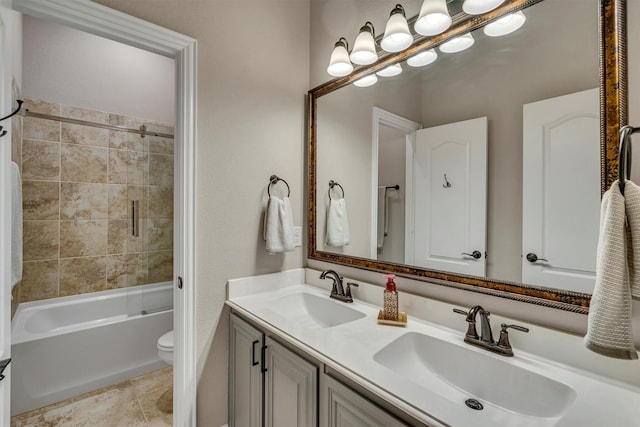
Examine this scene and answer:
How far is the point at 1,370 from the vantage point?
850mm

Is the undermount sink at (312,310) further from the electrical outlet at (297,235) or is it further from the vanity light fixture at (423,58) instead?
the vanity light fixture at (423,58)

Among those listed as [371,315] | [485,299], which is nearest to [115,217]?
[371,315]

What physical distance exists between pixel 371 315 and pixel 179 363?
0.99 m

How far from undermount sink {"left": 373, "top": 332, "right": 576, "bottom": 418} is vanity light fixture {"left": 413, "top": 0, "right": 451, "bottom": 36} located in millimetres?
1220

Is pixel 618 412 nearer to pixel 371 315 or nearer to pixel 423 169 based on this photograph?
pixel 371 315

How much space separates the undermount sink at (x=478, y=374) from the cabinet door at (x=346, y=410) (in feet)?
0.48

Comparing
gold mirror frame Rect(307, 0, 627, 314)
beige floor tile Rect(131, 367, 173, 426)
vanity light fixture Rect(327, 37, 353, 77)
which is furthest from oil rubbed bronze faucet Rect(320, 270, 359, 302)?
beige floor tile Rect(131, 367, 173, 426)

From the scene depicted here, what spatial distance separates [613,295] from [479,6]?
103cm

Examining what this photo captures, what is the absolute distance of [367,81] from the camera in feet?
5.24

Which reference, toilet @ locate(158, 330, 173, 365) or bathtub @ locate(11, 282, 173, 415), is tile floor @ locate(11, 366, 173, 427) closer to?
bathtub @ locate(11, 282, 173, 415)

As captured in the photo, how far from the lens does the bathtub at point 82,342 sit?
189 centimetres

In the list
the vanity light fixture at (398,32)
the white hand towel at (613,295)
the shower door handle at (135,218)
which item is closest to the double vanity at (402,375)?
the white hand towel at (613,295)

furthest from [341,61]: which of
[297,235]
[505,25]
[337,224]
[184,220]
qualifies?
[184,220]

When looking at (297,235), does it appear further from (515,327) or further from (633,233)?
(633,233)
